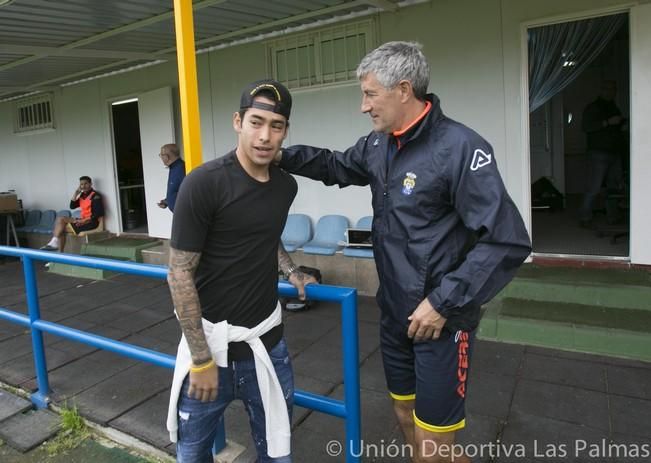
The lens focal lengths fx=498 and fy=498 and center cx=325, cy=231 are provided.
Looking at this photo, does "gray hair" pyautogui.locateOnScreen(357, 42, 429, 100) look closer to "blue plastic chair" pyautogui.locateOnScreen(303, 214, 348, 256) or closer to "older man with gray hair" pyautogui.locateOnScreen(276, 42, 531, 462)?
"older man with gray hair" pyautogui.locateOnScreen(276, 42, 531, 462)

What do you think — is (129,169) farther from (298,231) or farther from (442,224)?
(442,224)

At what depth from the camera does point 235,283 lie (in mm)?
1672

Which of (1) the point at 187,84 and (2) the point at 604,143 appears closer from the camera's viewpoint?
(1) the point at 187,84

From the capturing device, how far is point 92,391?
3.34 meters

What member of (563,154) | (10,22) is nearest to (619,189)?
(563,154)

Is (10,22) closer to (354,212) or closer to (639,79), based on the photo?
(354,212)

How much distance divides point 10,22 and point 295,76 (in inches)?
114

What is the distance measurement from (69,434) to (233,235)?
2.09 meters

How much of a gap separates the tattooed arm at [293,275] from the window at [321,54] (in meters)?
3.83

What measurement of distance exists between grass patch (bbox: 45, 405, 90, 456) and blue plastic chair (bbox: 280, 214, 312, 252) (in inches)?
127

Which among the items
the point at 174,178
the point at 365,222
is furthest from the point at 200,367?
the point at 174,178

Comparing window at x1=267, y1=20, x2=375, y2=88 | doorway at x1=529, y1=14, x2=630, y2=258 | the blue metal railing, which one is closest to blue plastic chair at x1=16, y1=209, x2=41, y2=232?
window at x1=267, y1=20, x2=375, y2=88

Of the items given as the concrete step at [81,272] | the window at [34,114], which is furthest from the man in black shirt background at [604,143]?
the window at [34,114]

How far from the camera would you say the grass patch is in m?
2.75
